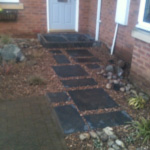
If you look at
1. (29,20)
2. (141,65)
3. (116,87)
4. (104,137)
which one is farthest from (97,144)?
(29,20)

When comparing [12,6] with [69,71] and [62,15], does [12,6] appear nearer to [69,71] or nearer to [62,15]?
[62,15]

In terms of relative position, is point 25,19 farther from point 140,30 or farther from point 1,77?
point 140,30

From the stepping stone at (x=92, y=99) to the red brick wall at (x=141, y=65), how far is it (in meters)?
0.78

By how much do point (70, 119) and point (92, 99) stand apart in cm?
80

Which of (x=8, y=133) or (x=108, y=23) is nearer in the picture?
(x=8, y=133)

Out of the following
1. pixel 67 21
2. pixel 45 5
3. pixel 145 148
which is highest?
pixel 45 5

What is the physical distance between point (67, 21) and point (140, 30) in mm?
4397

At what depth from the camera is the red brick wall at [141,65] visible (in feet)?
13.8

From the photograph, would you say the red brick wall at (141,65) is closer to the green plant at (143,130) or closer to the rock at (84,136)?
the green plant at (143,130)

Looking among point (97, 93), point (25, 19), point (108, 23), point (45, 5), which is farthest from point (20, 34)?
point (97, 93)

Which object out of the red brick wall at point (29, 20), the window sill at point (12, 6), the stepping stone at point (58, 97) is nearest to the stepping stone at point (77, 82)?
the stepping stone at point (58, 97)

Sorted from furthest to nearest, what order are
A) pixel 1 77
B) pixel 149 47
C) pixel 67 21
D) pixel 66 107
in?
pixel 67 21 < pixel 1 77 < pixel 149 47 < pixel 66 107

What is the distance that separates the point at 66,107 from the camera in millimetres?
3705

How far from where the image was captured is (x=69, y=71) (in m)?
5.21
